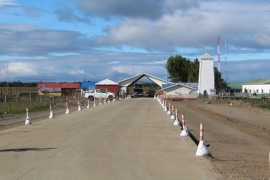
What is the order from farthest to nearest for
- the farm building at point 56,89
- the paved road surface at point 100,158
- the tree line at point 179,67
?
the tree line at point 179,67, the farm building at point 56,89, the paved road surface at point 100,158

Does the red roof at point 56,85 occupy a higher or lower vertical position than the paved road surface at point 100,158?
higher

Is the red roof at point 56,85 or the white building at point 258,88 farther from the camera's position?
the white building at point 258,88

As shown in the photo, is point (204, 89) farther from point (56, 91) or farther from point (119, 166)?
point (119, 166)

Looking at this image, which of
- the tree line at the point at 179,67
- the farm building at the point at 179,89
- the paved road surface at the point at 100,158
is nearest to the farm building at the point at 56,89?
the farm building at the point at 179,89

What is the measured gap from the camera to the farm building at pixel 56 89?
105m

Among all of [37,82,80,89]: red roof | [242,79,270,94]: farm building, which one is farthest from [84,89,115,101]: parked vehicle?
[242,79,270,94]: farm building

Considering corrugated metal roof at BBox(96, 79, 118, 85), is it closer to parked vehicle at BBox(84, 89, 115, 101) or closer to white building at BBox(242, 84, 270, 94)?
parked vehicle at BBox(84, 89, 115, 101)

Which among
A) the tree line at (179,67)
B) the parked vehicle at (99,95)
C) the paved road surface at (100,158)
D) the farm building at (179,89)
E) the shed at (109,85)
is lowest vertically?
the paved road surface at (100,158)

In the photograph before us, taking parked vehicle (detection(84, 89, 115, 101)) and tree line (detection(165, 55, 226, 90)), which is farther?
tree line (detection(165, 55, 226, 90))

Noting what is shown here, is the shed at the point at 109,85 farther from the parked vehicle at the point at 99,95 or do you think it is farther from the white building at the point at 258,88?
the white building at the point at 258,88

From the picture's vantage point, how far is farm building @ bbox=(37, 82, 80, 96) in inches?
4141

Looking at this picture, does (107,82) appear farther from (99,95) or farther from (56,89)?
(99,95)

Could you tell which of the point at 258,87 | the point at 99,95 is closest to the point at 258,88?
the point at 258,87

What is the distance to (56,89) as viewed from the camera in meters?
108
